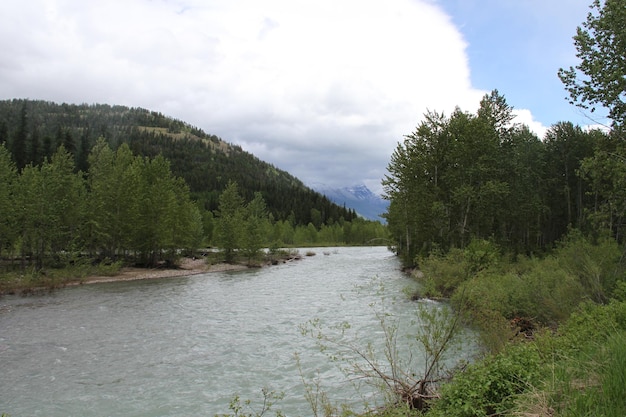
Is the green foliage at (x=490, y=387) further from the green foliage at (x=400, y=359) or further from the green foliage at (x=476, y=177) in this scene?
the green foliage at (x=476, y=177)

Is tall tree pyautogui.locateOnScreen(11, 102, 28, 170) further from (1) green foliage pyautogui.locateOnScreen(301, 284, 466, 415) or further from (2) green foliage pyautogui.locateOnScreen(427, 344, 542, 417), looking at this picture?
(2) green foliage pyautogui.locateOnScreen(427, 344, 542, 417)

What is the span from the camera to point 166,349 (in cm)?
1603

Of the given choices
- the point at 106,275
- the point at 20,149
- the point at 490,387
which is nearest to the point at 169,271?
the point at 106,275

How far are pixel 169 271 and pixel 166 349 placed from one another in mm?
30040

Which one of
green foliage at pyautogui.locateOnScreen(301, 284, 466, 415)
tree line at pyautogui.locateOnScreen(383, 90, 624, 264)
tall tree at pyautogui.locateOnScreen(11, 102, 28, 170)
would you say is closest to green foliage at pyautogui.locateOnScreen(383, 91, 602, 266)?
tree line at pyautogui.locateOnScreen(383, 90, 624, 264)

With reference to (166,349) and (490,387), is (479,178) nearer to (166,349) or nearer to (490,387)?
(166,349)

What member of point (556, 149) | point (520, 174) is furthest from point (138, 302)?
point (556, 149)

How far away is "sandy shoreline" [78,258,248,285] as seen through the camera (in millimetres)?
37050

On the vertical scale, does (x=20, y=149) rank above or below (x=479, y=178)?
above

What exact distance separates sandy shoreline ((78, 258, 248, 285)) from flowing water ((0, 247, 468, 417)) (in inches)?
274

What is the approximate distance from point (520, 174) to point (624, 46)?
24268 mm

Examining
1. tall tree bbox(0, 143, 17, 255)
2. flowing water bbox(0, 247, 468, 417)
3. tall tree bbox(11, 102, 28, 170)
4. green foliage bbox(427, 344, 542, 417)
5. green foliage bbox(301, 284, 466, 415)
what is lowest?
flowing water bbox(0, 247, 468, 417)

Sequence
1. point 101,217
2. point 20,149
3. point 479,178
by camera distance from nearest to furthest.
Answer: point 479,178 < point 101,217 < point 20,149

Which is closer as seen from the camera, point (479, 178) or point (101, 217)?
point (479, 178)
